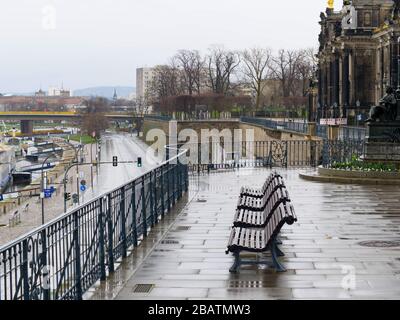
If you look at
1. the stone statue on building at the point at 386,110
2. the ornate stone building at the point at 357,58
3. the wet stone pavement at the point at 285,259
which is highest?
the ornate stone building at the point at 357,58

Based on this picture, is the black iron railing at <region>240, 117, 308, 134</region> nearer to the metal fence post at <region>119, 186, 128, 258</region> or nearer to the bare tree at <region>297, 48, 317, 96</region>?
the metal fence post at <region>119, 186, 128, 258</region>

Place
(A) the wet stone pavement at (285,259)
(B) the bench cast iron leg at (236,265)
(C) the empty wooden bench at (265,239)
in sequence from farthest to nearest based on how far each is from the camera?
(B) the bench cast iron leg at (236,265) → (C) the empty wooden bench at (265,239) → (A) the wet stone pavement at (285,259)

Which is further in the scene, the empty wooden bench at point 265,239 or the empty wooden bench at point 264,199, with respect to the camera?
the empty wooden bench at point 264,199

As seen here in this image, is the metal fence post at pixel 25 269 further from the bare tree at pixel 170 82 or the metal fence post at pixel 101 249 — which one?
the bare tree at pixel 170 82

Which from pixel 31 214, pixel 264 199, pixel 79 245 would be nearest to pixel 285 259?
pixel 264 199

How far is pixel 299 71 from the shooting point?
430 feet

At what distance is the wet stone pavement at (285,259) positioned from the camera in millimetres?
8281

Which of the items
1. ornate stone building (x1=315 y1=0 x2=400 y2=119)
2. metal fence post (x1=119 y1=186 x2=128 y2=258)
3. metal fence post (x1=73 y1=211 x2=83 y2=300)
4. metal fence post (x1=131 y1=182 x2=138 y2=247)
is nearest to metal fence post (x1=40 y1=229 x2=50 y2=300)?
metal fence post (x1=73 y1=211 x2=83 y2=300)

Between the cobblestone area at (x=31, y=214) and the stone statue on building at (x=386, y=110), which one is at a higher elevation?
the stone statue on building at (x=386, y=110)

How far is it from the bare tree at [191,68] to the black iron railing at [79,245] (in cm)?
11369

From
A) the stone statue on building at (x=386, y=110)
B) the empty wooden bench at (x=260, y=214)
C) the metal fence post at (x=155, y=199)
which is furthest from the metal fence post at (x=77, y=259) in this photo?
the stone statue on building at (x=386, y=110)
